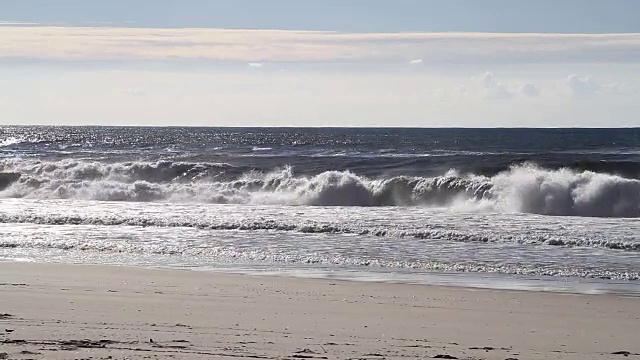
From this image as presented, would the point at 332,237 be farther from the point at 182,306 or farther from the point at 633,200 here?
the point at 633,200

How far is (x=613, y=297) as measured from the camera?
9383mm

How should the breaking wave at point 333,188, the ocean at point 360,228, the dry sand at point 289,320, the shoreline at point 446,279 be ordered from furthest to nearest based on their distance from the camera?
the breaking wave at point 333,188 → the ocean at point 360,228 → the shoreline at point 446,279 → the dry sand at point 289,320

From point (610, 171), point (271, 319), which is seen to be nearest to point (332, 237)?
point (271, 319)

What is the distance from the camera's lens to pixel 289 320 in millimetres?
7496

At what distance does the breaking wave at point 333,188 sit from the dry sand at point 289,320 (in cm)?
1321

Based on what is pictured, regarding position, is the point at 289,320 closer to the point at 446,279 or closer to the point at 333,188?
the point at 446,279

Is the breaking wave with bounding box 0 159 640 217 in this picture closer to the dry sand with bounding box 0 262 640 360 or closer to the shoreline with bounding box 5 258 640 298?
the shoreline with bounding box 5 258 640 298

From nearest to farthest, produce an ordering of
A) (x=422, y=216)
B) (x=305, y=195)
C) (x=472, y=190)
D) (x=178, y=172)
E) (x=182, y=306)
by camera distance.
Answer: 1. (x=182, y=306)
2. (x=422, y=216)
3. (x=472, y=190)
4. (x=305, y=195)
5. (x=178, y=172)

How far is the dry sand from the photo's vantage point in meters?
6.25

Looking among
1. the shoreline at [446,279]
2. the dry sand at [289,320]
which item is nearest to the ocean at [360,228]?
the shoreline at [446,279]

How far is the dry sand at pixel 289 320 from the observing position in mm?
A: 6246

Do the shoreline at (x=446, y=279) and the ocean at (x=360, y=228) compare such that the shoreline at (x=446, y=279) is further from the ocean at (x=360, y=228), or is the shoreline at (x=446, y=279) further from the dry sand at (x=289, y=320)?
the dry sand at (x=289, y=320)

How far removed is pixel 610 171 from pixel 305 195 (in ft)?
42.8

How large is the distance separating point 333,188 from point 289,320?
19.0 meters
